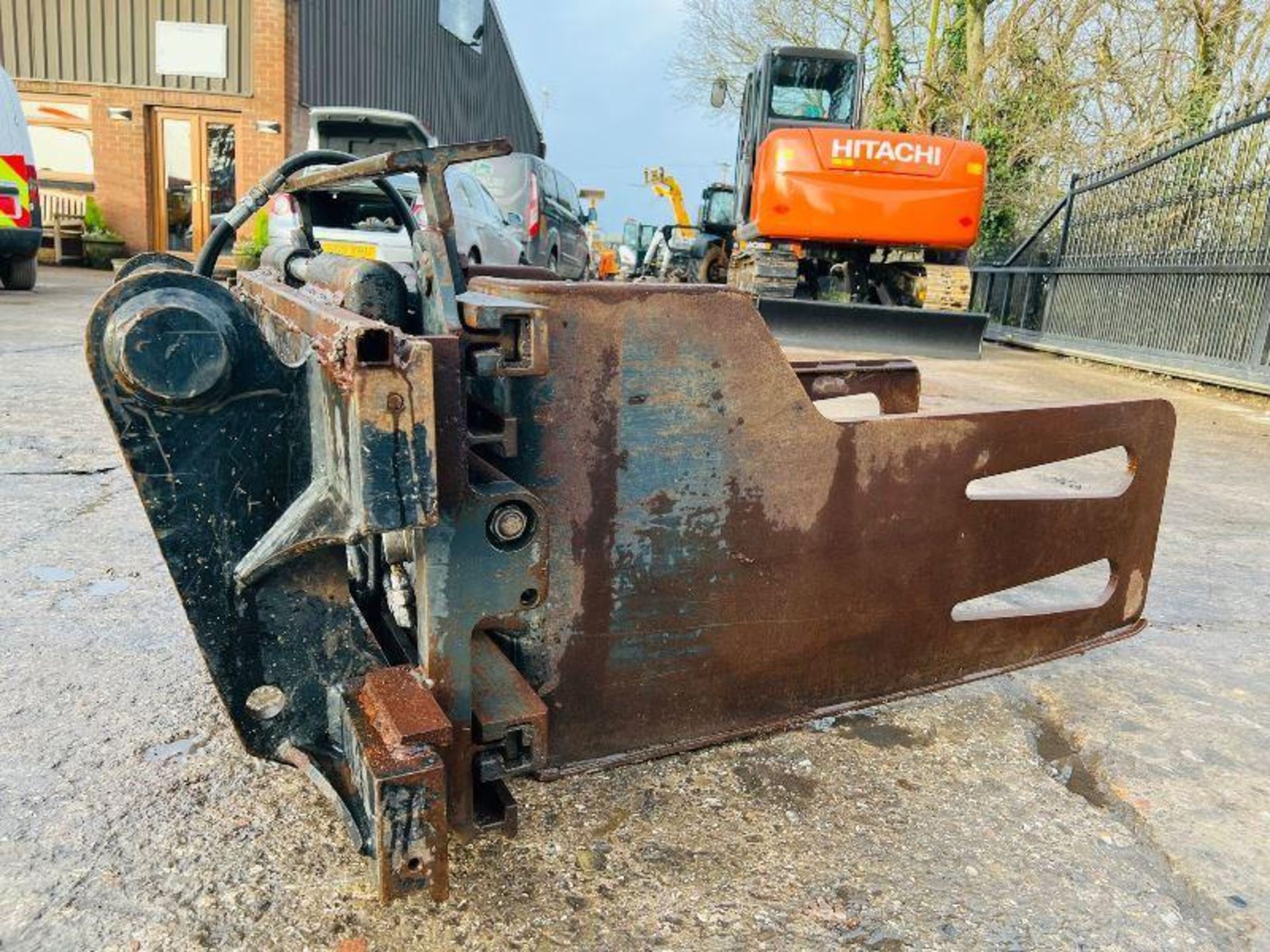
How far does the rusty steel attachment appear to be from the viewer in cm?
109

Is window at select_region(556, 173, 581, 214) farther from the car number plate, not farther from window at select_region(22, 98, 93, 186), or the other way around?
window at select_region(22, 98, 93, 186)

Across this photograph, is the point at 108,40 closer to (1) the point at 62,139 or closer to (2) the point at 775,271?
(1) the point at 62,139

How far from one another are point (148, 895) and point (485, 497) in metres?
0.70

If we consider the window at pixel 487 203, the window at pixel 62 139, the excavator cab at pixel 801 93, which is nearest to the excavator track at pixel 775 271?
the excavator cab at pixel 801 93

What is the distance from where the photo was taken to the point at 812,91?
11016mm

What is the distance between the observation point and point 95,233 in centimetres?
1625

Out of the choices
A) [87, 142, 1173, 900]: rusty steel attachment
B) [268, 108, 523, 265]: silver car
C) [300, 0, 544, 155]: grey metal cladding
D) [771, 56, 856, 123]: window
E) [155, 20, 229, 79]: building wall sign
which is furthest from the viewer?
[300, 0, 544, 155]: grey metal cladding

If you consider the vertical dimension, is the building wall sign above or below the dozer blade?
above

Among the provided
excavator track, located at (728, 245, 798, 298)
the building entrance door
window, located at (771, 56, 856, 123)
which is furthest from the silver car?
Result: the building entrance door

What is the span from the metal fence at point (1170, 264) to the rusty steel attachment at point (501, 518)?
711cm

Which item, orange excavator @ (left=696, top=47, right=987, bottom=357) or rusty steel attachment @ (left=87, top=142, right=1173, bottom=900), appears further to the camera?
orange excavator @ (left=696, top=47, right=987, bottom=357)

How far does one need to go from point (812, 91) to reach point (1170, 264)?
4.43 metres

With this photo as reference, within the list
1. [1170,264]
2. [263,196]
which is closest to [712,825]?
[263,196]

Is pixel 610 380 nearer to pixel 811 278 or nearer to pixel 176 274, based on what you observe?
pixel 176 274
